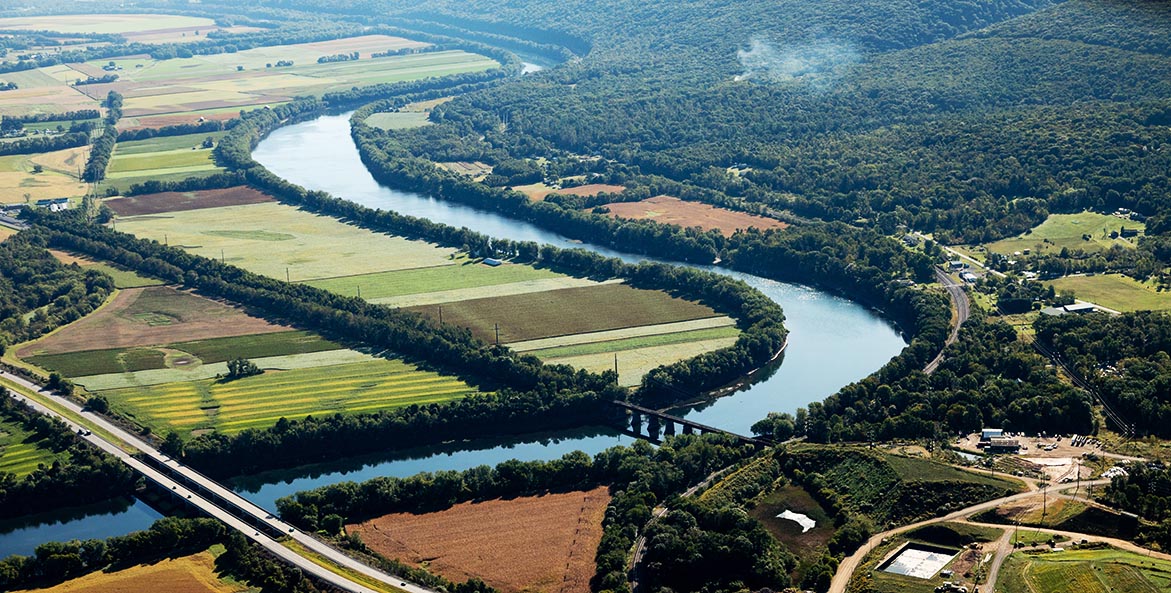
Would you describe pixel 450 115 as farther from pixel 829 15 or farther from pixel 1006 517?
pixel 1006 517

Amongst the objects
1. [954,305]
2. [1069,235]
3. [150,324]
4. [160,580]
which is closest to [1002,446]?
[954,305]

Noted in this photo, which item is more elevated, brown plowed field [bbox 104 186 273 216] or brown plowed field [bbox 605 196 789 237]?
brown plowed field [bbox 605 196 789 237]

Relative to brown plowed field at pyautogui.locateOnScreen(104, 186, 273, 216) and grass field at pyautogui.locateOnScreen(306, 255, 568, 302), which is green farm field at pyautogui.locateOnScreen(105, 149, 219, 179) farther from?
grass field at pyautogui.locateOnScreen(306, 255, 568, 302)

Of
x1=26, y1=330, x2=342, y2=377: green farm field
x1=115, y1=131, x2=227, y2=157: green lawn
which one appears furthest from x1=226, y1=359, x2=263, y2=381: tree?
x1=115, y1=131, x2=227, y2=157: green lawn

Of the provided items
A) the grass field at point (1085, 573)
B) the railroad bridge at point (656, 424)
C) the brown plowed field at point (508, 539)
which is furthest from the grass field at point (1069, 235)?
the grass field at point (1085, 573)

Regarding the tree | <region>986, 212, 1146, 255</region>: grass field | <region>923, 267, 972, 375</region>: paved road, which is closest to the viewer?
<region>923, 267, 972, 375</region>: paved road

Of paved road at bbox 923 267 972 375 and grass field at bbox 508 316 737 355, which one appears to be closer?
paved road at bbox 923 267 972 375

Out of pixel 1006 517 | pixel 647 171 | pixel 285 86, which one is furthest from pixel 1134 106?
pixel 285 86
